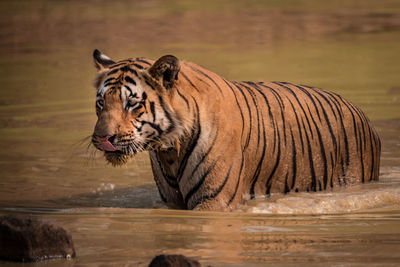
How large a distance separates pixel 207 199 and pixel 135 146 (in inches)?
21.0

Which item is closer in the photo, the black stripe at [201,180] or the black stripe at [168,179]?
the black stripe at [201,180]

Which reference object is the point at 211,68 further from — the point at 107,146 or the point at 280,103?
the point at 107,146

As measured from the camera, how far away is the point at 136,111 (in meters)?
4.50

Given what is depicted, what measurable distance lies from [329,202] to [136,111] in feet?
4.59

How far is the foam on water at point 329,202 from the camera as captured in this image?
16.0 ft

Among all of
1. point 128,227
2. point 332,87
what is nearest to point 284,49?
point 332,87

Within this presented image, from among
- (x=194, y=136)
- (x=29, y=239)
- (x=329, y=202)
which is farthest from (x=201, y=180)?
(x=29, y=239)

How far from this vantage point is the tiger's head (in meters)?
4.44

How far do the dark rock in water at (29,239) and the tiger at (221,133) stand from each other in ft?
3.10

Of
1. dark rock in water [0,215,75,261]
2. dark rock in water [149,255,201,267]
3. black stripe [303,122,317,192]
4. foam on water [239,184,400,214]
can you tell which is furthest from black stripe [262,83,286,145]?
dark rock in water [149,255,201,267]

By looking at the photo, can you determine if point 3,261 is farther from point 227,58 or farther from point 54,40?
point 54,40

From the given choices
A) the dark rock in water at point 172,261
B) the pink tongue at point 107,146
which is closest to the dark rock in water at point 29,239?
the dark rock in water at point 172,261

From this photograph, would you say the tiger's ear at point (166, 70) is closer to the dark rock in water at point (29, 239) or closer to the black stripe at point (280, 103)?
the black stripe at point (280, 103)

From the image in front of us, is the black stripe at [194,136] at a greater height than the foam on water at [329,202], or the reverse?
the black stripe at [194,136]
